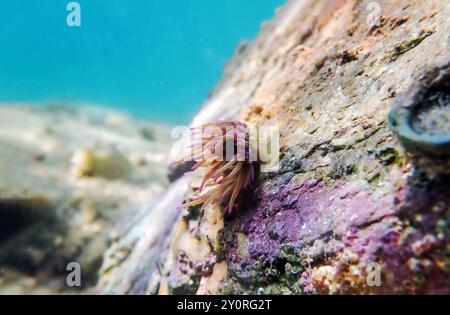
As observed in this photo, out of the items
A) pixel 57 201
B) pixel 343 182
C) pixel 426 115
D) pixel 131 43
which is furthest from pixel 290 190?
pixel 131 43

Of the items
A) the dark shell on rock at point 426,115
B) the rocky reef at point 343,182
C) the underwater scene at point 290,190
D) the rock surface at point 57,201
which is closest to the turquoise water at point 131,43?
the rock surface at point 57,201

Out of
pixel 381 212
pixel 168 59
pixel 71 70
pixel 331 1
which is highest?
pixel 168 59

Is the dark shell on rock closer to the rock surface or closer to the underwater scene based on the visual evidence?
the underwater scene

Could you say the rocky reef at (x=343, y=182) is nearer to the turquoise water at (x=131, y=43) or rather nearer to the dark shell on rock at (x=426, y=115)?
the dark shell on rock at (x=426, y=115)
